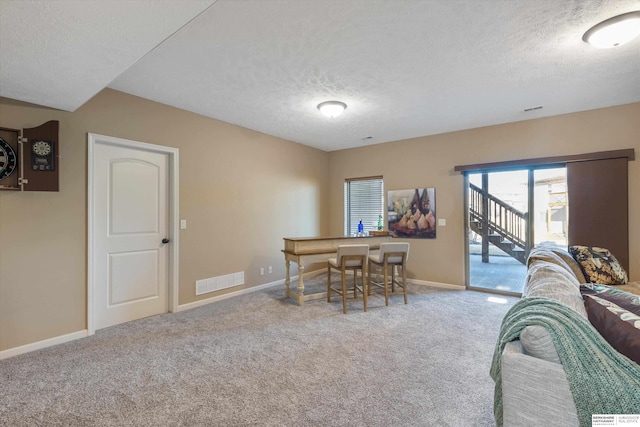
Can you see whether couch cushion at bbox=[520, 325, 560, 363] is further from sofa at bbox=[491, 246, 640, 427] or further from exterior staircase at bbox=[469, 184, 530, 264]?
exterior staircase at bbox=[469, 184, 530, 264]

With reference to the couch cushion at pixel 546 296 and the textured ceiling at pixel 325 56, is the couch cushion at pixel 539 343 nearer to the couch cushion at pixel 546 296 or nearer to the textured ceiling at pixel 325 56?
the couch cushion at pixel 546 296

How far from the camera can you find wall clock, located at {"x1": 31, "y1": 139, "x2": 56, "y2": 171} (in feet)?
8.81

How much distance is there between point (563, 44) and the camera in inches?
92.7

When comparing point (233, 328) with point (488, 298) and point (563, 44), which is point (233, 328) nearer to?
point (488, 298)

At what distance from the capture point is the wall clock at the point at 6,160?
2.54 m

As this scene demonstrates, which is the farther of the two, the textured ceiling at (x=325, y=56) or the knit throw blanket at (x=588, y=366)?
the textured ceiling at (x=325, y=56)

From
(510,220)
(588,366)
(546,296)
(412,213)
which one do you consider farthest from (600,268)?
(588,366)

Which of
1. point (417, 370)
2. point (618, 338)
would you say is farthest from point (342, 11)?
point (417, 370)

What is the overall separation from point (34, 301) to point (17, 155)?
54.7 inches

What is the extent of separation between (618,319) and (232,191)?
4293mm

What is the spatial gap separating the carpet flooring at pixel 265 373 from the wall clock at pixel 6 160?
1684 mm

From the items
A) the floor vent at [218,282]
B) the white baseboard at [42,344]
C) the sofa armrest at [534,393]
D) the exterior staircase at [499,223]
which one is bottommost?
the white baseboard at [42,344]

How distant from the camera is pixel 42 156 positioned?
2723 millimetres

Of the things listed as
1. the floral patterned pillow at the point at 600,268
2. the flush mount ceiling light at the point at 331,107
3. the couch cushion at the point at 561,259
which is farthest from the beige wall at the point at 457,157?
the flush mount ceiling light at the point at 331,107
